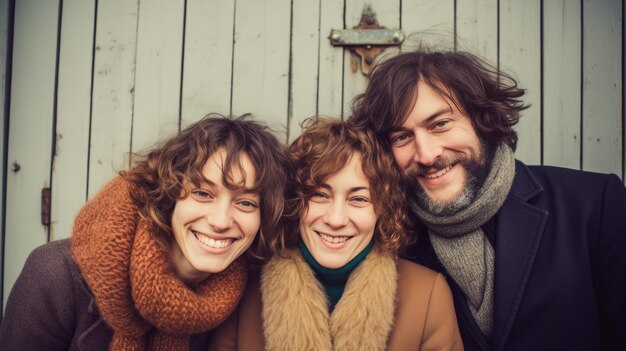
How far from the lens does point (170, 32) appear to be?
1729 mm

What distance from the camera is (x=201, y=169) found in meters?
1.31

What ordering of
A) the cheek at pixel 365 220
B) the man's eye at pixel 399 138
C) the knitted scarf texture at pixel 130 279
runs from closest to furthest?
the knitted scarf texture at pixel 130 279, the cheek at pixel 365 220, the man's eye at pixel 399 138

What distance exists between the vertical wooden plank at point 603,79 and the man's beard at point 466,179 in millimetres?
576

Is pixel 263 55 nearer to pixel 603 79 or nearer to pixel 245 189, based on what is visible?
pixel 245 189

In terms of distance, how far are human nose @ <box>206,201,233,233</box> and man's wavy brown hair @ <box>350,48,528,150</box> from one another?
0.62 m

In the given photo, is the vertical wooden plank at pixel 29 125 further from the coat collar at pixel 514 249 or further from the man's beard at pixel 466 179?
the coat collar at pixel 514 249

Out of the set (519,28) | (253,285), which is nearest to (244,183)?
(253,285)

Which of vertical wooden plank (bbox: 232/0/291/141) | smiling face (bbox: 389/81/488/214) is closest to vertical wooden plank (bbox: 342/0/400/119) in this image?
vertical wooden plank (bbox: 232/0/291/141)

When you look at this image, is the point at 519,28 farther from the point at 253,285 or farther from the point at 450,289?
the point at 253,285

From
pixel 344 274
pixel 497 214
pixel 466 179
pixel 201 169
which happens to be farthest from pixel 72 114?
pixel 497 214

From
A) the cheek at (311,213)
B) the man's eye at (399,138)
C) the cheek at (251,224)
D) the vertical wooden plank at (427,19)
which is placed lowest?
the cheek at (251,224)

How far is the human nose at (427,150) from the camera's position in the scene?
139 cm

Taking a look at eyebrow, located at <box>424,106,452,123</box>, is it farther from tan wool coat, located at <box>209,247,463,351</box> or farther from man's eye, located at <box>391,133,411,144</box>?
tan wool coat, located at <box>209,247,463,351</box>

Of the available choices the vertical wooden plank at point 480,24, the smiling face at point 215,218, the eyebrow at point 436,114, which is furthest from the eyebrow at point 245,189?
the vertical wooden plank at point 480,24
